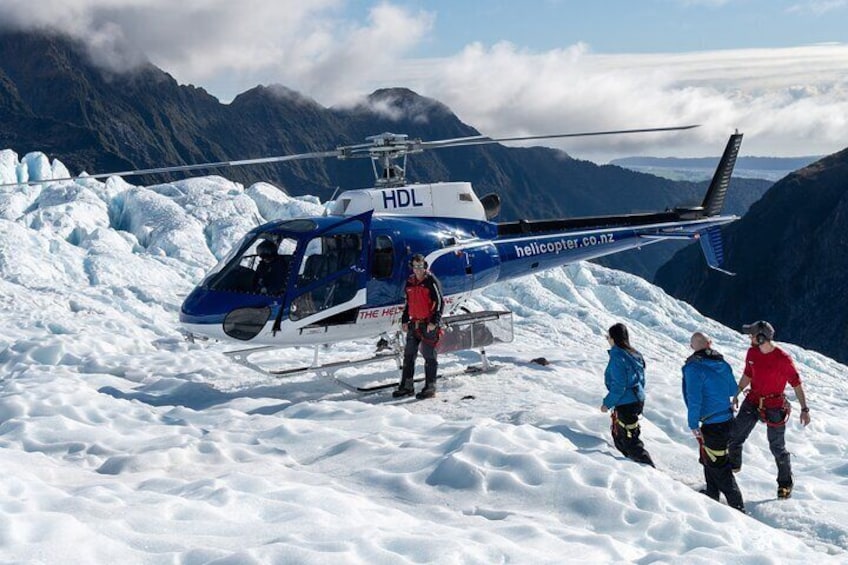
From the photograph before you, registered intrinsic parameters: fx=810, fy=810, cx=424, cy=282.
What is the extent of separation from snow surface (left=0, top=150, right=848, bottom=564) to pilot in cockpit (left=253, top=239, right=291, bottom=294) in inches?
49.6

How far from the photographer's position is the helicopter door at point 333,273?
8969 mm

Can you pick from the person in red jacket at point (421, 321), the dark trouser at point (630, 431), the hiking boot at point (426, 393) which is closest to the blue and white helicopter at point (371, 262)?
the person in red jacket at point (421, 321)

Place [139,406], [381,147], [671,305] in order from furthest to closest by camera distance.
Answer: [671,305] → [381,147] → [139,406]

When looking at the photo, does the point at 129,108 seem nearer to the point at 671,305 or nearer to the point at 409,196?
the point at 671,305

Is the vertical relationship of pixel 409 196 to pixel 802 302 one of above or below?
above

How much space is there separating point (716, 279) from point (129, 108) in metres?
111

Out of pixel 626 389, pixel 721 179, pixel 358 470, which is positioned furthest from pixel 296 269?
pixel 721 179

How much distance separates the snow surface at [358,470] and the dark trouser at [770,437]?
246 mm

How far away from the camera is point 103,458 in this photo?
270 inches

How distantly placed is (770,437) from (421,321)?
12.1 feet

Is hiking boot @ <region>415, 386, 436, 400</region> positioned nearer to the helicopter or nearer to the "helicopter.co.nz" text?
the helicopter

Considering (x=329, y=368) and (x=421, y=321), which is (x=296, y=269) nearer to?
(x=329, y=368)

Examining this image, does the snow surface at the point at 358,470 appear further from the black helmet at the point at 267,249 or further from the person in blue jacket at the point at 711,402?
the black helmet at the point at 267,249

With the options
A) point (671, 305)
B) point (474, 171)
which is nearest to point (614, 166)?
point (474, 171)
